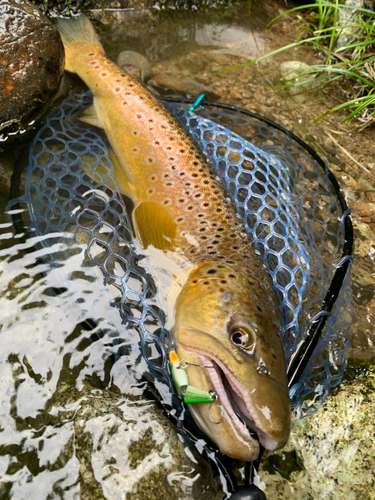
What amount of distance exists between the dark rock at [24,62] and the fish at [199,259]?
34cm

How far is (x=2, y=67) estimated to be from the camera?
3.26m

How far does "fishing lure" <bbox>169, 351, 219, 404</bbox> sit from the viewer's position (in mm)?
2252

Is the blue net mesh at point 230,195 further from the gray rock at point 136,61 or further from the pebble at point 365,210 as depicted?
the gray rock at point 136,61

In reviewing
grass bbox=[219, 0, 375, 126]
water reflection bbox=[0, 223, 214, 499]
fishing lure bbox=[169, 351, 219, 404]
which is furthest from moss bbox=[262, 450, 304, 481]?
grass bbox=[219, 0, 375, 126]

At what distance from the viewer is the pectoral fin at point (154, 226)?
10.1ft

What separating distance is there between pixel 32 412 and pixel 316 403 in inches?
69.7

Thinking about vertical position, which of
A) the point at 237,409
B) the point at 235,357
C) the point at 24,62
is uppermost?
the point at 24,62

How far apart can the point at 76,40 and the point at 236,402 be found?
139 inches

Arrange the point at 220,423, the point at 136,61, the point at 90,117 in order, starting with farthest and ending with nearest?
the point at 136,61, the point at 90,117, the point at 220,423

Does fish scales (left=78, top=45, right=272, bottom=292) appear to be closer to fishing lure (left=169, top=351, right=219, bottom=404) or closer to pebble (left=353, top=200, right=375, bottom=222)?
fishing lure (left=169, top=351, right=219, bottom=404)

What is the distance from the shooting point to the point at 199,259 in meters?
2.87

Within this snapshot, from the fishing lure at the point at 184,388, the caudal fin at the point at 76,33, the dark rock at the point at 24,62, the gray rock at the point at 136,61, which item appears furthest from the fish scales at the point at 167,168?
the fishing lure at the point at 184,388

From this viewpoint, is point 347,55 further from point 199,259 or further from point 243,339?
point 243,339

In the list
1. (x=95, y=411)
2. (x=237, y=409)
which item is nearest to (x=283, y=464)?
(x=237, y=409)
